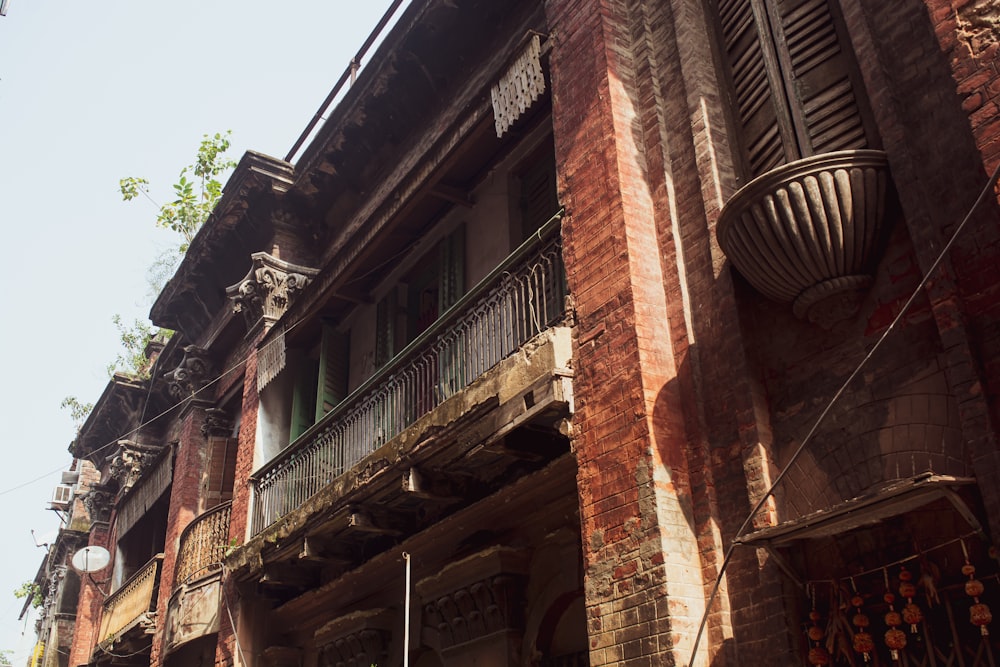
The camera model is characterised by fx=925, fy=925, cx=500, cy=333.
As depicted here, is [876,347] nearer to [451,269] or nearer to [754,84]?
[754,84]

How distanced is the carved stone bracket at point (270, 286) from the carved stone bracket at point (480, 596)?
19.0 feet

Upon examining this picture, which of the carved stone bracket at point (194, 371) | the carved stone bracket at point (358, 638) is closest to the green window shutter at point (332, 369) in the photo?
the carved stone bracket at point (358, 638)

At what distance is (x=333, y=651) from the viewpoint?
33.6ft

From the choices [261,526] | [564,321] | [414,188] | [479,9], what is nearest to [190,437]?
[261,526]

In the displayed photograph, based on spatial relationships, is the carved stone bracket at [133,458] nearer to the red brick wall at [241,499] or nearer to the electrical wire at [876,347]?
the red brick wall at [241,499]

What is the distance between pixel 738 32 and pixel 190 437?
37.4ft

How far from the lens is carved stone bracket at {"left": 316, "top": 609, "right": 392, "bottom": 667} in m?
9.60

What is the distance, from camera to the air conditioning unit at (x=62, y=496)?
27.8 metres

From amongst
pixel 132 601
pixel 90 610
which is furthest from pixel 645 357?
pixel 90 610

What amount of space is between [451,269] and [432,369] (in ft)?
6.16

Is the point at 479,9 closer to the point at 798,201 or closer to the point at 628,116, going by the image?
the point at 628,116

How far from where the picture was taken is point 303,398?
12.7 meters

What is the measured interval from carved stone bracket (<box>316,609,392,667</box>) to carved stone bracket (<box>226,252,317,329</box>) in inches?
187

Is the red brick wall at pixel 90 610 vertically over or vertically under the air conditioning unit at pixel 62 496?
under
